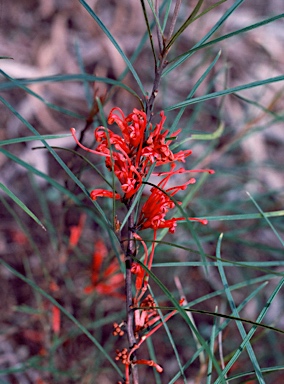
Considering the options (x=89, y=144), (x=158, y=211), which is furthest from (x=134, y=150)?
(x=89, y=144)

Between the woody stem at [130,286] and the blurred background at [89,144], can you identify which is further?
the blurred background at [89,144]

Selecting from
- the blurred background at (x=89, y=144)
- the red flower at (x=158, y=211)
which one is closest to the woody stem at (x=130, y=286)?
the red flower at (x=158, y=211)

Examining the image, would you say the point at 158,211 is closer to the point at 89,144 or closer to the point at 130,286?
the point at 130,286

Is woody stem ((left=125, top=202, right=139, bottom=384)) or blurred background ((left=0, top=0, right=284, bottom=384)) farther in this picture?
blurred background ((left=0, top=0, right=284, bottom=384))

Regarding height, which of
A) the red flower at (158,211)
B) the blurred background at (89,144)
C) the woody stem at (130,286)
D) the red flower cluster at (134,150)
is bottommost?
the woody stem at (130,286)

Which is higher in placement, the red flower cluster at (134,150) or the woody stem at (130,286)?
the red flower cluster at (134,150)

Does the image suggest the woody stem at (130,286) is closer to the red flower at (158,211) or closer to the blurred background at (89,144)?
the red flower at (158,211)

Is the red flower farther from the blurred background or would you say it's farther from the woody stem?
the blurred background

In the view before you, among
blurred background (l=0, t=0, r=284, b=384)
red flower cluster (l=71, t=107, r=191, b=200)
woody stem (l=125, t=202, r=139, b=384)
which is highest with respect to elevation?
blurred background (l=0, t=0, r=284, b=384)

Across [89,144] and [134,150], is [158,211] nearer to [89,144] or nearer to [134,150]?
[134,150]

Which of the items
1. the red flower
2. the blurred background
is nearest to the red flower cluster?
the red flower

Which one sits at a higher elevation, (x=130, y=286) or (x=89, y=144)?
(x=89, y=144)

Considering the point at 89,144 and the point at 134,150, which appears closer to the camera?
the point at 134,150

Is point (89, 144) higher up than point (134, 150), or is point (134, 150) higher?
point (89, 144)
